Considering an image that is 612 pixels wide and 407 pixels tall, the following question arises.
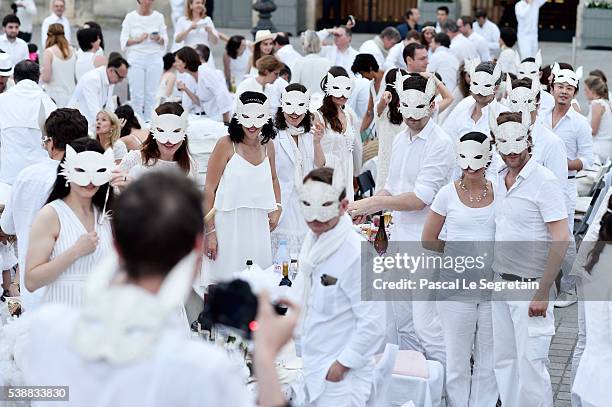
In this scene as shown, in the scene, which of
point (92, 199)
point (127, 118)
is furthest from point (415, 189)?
point (127, 118)

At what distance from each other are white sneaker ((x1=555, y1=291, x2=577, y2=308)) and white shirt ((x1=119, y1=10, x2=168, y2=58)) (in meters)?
7.91

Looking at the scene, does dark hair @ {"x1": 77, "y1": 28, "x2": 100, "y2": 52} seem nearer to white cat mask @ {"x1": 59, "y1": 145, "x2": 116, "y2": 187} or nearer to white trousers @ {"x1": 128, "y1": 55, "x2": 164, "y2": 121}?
white trousers @ {"x1": 128, "y1": 55, "x2": 164, "y2": 121}

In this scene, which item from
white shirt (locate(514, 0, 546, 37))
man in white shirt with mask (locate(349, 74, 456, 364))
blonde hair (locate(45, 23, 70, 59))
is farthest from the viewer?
white shirt (locate(514, 0, 546, 37))

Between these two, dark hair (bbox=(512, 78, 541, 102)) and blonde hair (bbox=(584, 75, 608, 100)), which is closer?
dark hair (bbox=(512, 78, 541, 102))

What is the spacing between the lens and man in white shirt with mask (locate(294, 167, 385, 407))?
4980mm

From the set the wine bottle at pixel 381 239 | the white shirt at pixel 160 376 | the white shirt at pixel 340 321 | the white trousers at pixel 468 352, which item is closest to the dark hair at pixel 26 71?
the wine bottle at pixel 381 239

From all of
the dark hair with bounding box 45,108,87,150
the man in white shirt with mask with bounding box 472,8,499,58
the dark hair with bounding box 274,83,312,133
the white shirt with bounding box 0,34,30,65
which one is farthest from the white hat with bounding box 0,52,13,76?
the man in white shirt with mask with bounding box 472,8,499,58

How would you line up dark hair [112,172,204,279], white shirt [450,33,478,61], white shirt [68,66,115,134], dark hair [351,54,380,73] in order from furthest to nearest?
white shirt [450,33,478,61] → dark hair [351,54,380,73] → white shirt [68,66,115,134] → dark hair [112,172,204,279]

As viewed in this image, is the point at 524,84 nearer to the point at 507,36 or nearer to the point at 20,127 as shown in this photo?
the point at 20,127

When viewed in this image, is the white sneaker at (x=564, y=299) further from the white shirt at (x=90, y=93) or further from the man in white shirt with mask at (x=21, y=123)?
the white shirt at (x=90, y=93)

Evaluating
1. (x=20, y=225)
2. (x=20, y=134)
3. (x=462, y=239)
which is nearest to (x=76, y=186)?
(x=20, y=225)

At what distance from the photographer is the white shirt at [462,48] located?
15961 mm

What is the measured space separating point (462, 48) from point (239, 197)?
9148 millimetres

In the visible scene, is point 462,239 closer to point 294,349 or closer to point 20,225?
point 294,349
